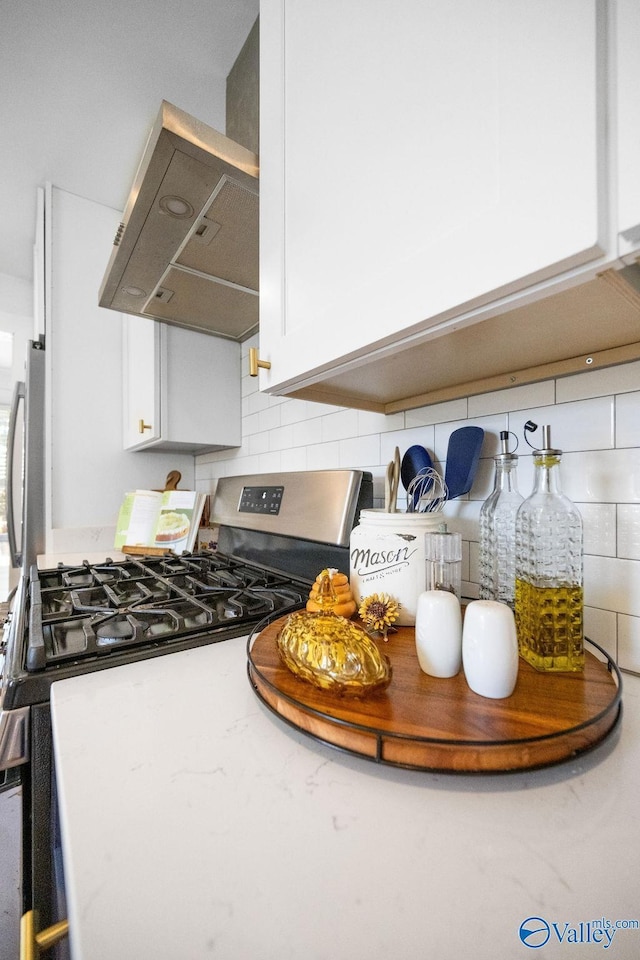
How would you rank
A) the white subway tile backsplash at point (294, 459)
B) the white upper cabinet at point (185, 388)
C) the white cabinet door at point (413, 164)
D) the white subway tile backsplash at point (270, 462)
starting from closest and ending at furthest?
the white cabinet door at point (413, 164)
the white subway tile backsplash at point (294, 459)
the white subway tile backsplash at point (270, 462)
the white upper cabinet at point (185, 388)

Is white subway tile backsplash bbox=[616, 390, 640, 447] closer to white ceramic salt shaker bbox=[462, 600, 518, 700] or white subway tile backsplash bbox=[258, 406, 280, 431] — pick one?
white ceramic salt shaker bbox=[462, 600, 518, 700]

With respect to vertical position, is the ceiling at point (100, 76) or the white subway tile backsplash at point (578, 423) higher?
the ceiling at point (100, 76)

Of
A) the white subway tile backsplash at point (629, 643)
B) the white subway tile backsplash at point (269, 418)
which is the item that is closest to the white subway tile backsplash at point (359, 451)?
the white subway tile backsplash at point (269, 418)

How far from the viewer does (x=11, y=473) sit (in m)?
2.12

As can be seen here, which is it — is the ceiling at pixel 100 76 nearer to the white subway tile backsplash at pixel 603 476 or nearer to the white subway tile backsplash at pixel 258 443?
the white subway tile backsplash at pixel 258 443

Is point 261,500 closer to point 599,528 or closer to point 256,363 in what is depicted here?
point 256,363

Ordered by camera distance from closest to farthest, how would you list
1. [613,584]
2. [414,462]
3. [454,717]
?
[454,717]
[613,584]
[414,462]

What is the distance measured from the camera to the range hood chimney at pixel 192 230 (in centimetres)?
79

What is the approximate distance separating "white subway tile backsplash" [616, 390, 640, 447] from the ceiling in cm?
144

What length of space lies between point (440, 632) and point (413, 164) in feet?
1.81

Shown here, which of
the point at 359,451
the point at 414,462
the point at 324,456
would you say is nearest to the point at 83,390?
the point at 324,456

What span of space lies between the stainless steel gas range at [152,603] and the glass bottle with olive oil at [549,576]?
38 centimetres

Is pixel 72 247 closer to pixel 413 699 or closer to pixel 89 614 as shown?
pixel 89 614

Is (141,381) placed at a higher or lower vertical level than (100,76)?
lower
